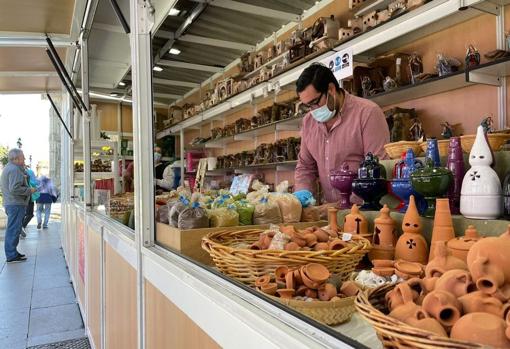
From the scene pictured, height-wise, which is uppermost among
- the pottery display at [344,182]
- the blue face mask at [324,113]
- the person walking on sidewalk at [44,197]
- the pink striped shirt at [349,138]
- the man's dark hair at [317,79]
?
the man's dark hair at [317,79]

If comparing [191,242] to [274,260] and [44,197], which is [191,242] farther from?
[44,197]

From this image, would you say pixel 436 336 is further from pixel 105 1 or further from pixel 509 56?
pixel 105 1

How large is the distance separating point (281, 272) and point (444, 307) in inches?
16.0

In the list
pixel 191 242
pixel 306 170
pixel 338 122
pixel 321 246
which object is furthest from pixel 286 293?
pixel 306 170

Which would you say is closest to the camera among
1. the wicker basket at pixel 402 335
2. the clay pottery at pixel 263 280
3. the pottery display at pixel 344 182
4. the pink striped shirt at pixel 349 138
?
the wicker basket at pixel 402 335

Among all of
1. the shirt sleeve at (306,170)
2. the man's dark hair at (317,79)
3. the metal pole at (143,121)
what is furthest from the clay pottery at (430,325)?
the shirt sleeve at (306,170)

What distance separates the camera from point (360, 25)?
3.15 meters

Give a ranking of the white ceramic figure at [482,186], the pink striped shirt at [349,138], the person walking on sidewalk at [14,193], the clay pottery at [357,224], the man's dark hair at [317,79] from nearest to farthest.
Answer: the white ceramic figure at [482,186], the clay pottery at [357,224], the man's dark hair at [317,79], the pink striped shirt at [349,138], the person walking on sidewalk at [14,193]

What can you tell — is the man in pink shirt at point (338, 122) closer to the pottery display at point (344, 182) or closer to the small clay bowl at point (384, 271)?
the pottery display at point (344, 182)

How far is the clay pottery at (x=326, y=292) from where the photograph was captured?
78 cm

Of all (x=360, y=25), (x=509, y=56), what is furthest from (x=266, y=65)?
(x=509, y=56)

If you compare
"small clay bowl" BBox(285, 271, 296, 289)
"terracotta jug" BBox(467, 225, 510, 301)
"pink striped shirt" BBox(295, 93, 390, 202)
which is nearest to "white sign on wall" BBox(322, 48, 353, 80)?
"pink striped shirt" BBox(295, 93, 390, 202)

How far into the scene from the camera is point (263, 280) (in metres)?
0.87

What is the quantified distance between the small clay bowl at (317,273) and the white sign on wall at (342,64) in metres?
2.07
